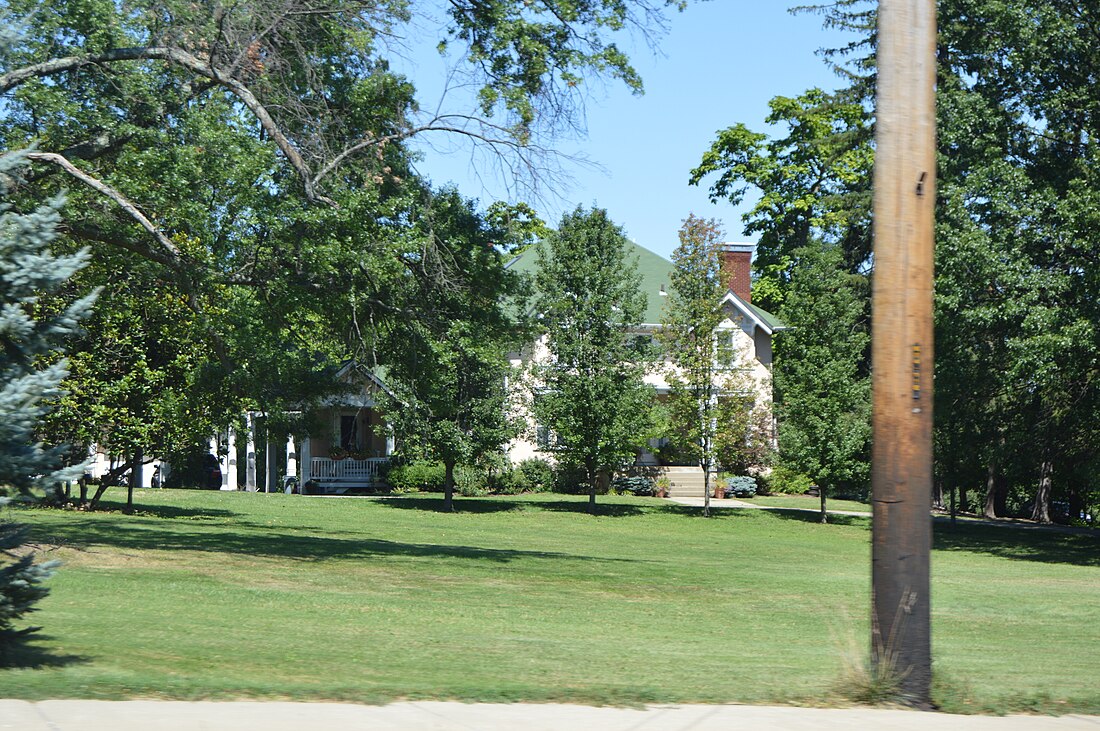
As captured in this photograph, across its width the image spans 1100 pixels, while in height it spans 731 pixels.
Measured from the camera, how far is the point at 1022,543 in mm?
33375

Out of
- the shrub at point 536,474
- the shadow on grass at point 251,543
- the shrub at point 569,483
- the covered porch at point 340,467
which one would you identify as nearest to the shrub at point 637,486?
the shrub at point 569,483

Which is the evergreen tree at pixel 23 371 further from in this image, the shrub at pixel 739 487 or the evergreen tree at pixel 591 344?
the shrub at pixel 739 487

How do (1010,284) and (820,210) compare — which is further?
(820,210)

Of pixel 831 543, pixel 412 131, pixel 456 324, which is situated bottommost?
pixel 831 543

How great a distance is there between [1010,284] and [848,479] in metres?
13.3

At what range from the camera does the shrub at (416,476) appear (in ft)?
150

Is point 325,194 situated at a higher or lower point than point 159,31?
lower

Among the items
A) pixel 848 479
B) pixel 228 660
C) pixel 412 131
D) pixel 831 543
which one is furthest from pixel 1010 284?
pixel 228 660

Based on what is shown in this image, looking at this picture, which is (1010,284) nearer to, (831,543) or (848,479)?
(831,543)

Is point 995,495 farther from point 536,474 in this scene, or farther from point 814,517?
point 536,474

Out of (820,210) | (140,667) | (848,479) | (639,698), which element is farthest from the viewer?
(820,210)

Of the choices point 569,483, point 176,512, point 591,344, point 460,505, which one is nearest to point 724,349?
point 591,344

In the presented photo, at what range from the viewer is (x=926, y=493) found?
795 centimetres

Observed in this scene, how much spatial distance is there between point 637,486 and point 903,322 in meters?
40.8
